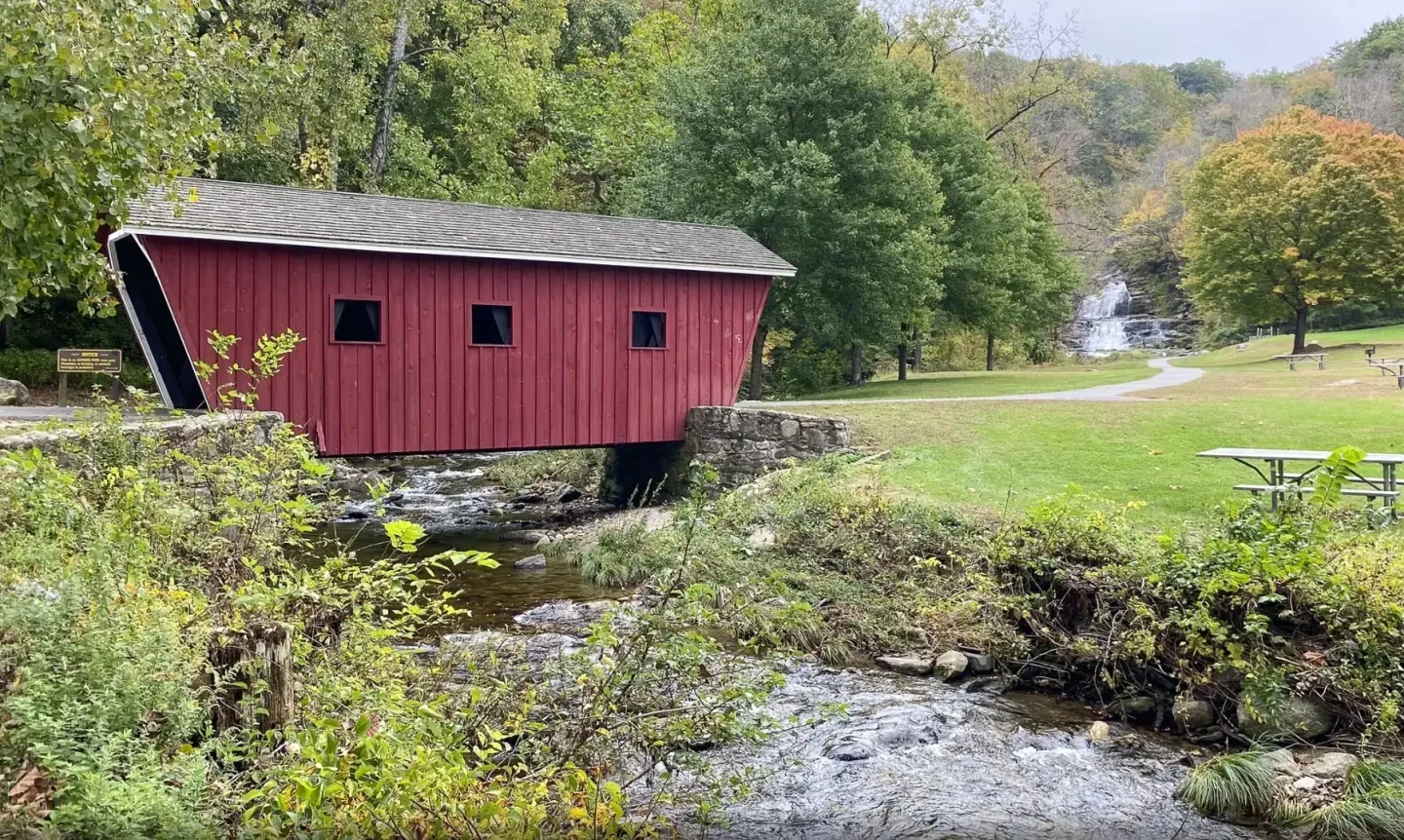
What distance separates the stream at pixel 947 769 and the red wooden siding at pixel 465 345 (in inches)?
263

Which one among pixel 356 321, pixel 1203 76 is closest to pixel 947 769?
pixel 356 321

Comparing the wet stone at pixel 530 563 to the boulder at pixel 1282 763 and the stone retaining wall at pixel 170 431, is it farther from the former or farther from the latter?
the boulder at pixel 1282 763

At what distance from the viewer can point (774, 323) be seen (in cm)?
2134

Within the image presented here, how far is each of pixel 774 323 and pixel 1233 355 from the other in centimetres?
2004

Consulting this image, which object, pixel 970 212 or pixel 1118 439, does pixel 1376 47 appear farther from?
pixel 1118 439

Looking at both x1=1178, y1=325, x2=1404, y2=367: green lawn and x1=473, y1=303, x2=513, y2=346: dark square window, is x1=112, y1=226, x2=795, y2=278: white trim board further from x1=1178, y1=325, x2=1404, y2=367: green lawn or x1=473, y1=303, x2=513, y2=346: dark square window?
x1=1178, y1=325, x2=1404, y2=367: green lawn

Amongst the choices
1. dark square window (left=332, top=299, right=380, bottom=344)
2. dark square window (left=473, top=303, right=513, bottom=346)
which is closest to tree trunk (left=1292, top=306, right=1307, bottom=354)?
dark square window (left=473, top=303, right=513, bottom=346)

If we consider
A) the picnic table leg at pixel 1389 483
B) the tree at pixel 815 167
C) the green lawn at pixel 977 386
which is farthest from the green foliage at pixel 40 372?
the picnic table leg at pixel 1389 483

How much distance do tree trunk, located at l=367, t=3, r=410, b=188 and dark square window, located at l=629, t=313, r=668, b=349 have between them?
33.5ft

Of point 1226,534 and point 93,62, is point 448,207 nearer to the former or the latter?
point 93,62

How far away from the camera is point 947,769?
541cm

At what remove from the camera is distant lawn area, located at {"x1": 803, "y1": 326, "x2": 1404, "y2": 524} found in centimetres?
1021

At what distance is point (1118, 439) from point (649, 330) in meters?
6.43

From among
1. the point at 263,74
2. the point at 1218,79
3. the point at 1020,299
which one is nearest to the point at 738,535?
the point at 263,74
